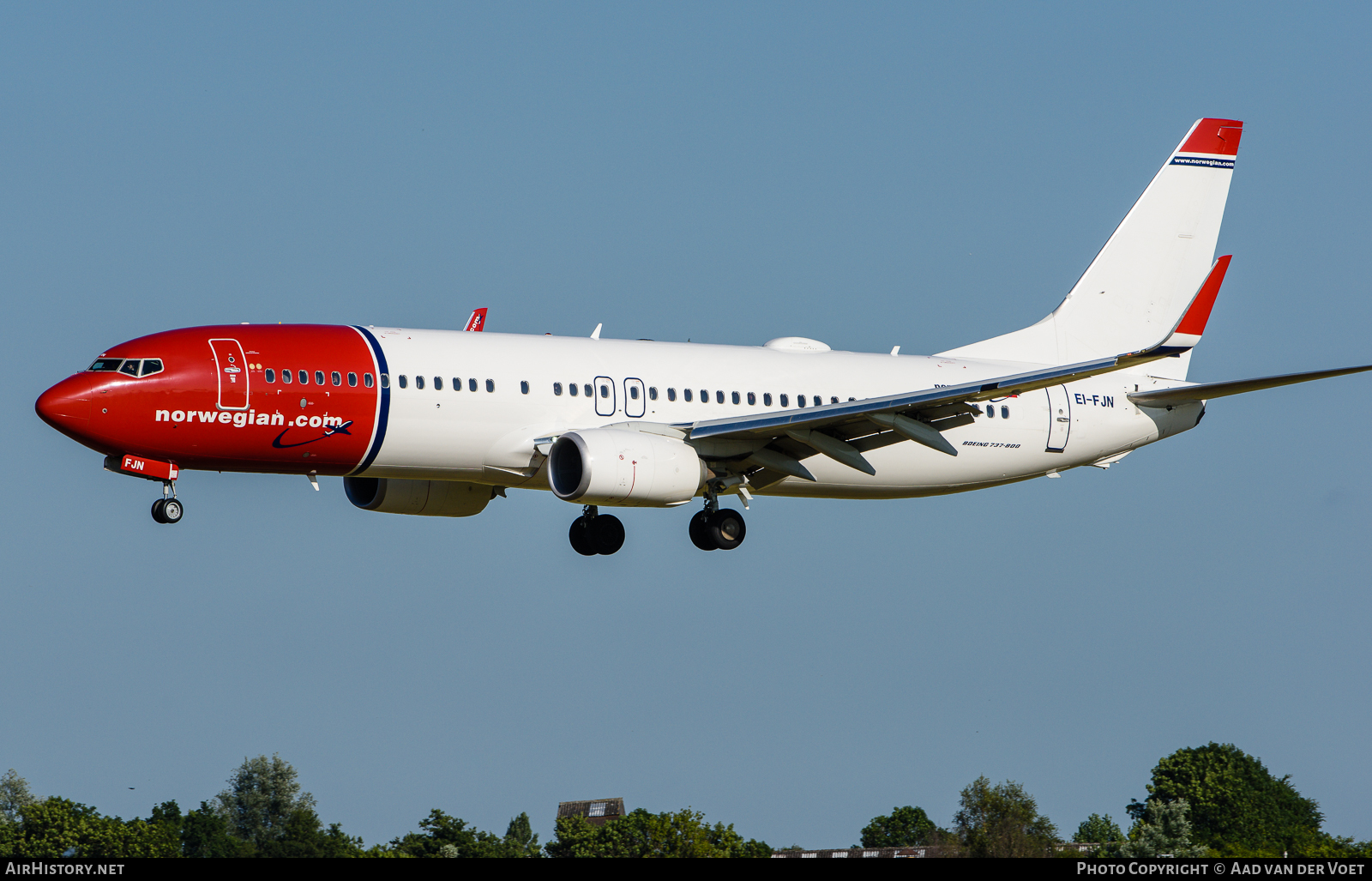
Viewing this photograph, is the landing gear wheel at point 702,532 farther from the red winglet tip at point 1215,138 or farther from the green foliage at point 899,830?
the green foliage at point 899,830

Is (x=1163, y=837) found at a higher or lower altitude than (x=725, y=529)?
lower

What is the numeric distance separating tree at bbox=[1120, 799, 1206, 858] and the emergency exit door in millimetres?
15559

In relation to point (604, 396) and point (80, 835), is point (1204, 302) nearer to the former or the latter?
point (604, 396)

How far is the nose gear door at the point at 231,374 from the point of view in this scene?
38.8m

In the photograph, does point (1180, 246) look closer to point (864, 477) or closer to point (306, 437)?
point (864, 477)

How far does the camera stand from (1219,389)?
46.1 metres

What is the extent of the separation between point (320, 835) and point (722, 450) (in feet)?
122

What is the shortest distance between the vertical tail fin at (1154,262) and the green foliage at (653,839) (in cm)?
3526

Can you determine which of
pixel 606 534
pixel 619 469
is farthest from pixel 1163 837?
pixel 619 469

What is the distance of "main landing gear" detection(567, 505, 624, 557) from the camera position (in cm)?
4578

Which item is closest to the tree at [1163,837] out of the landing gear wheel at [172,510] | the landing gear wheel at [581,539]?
the landing gear wheel at [581,539]

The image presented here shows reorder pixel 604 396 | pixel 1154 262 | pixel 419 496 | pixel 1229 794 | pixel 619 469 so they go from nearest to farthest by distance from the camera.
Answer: pixel 619 469 < pixel 604 396 < pixel 419 496 < pixel 1154 262 < pixel 1229 794

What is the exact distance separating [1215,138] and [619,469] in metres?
24.0
